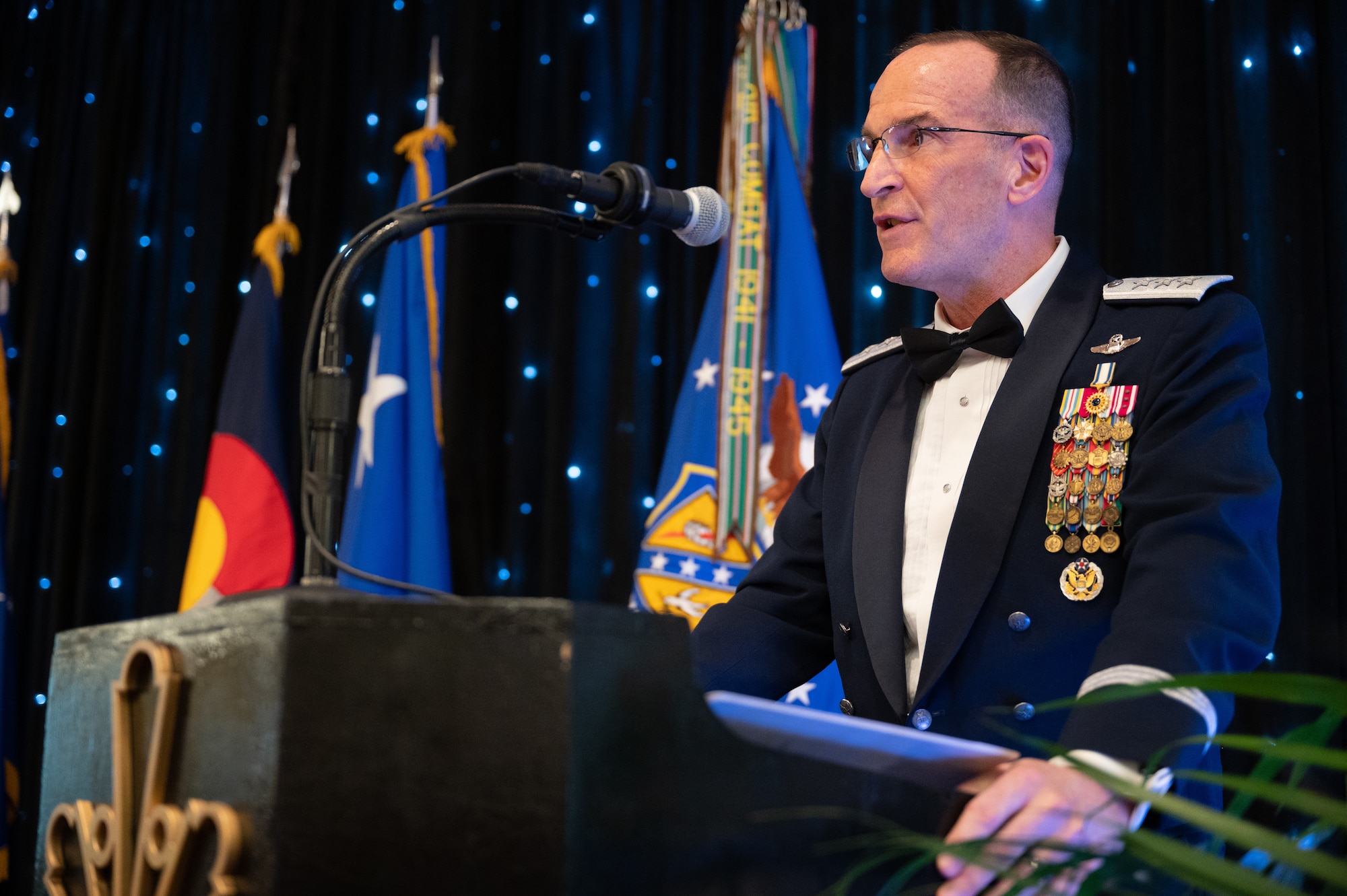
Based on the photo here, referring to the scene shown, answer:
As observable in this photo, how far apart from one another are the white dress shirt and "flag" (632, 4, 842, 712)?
4.00 ft

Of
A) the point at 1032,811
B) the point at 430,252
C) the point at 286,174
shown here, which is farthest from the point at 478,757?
the point at 286,174

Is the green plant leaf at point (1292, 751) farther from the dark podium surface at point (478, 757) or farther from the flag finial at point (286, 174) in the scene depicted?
the flag finial at point (286, 174)

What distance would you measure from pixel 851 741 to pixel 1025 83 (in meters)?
1.19

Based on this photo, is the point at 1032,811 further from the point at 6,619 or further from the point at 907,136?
the point at 6,619

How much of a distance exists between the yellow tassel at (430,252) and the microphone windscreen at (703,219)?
2095 mm

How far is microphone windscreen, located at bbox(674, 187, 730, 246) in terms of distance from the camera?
1.24 m

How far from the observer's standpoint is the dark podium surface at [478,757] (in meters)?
0.71

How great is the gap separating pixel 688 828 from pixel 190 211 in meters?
3.71

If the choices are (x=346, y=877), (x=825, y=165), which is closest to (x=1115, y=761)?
(x=346, y=877)

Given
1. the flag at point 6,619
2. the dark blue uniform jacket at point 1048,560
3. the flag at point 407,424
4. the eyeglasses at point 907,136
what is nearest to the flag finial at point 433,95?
the flag at point 407,424

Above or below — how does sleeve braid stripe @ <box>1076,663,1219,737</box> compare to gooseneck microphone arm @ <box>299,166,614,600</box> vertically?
below

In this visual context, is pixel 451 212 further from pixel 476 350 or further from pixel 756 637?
pixel 476 350

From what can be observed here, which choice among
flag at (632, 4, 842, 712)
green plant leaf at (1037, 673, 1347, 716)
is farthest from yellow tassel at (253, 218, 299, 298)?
green plant leaf at (1037, 673, 1347, 716)

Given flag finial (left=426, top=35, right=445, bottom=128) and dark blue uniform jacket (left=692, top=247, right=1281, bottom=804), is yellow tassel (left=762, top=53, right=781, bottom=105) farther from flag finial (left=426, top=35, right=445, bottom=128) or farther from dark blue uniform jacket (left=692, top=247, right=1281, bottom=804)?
dark blue uniform jacket (left=692, top=247, right=1281, bottom=804)
